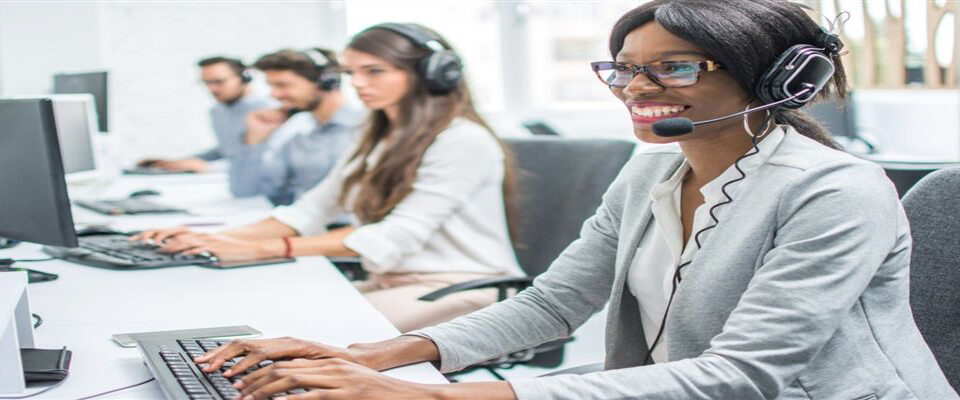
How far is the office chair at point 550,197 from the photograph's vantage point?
1.81 meters

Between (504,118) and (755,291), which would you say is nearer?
(755,291)

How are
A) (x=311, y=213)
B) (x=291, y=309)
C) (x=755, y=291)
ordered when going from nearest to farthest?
(x=755, y=291) < (x=291, y=309) < (x=311, y=213)

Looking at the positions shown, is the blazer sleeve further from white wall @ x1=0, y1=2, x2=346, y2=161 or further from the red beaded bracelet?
white wall @ x1=0, y1=2, x2=346, y2=161

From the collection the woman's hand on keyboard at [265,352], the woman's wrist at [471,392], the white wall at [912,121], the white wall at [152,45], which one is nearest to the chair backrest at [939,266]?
the woman's wrist at [471,392]

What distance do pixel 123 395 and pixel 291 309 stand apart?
0.43m

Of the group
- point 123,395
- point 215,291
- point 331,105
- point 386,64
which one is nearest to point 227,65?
point 331,105

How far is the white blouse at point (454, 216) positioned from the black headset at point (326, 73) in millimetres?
1177

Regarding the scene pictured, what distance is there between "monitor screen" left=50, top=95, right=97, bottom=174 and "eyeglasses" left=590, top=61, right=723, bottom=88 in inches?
82.6

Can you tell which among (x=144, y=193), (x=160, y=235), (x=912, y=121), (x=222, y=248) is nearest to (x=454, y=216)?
(x=222, y=248)

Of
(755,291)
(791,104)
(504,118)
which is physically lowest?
(504,118)

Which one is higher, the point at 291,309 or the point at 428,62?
the point at 428,62

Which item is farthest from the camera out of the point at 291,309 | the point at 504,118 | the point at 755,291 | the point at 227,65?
the point at 504,118

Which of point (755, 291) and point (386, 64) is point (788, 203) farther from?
point (386, 64)

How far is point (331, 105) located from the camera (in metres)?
3.20
